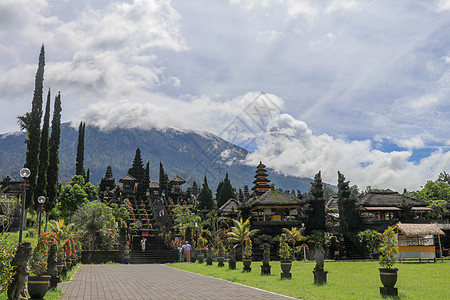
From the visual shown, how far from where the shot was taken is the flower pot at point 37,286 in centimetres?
1042

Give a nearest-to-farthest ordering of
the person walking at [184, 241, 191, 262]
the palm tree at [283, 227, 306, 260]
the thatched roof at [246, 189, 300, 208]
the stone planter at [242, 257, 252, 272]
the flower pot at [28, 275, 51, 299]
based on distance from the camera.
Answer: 1. the flower pot at [28, 275, 51, 299]
2. the stone planter at [242, 257, 252, 272]
3. the person walking at [184, 241, 191, 262]
4. the palm tree at [283, 227, 306, 260]
5. the thatched roof at [246, 189, 300, 208]

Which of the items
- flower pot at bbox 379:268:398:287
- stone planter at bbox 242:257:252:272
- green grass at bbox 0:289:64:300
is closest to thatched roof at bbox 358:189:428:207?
stone planter at bbox 242:257:252:272

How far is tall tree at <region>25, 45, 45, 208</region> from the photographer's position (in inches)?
1385

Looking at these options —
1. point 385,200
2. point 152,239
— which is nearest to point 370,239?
point 385,200

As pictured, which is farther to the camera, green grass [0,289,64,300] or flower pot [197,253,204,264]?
flower pot [197,253,204,264]

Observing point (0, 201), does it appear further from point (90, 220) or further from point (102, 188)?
point (102, 188)

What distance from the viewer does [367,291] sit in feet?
40.5

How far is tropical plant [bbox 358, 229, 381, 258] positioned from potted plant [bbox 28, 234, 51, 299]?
31.9 metres

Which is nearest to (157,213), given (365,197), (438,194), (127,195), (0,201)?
(127,195)

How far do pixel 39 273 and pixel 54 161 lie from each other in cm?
3237

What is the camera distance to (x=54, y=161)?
136ft

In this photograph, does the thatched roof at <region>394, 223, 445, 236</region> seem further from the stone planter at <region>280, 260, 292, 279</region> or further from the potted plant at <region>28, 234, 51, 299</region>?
the potted plant at <region>28, 234, 51, 299</region>

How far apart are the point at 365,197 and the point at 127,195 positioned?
115ft

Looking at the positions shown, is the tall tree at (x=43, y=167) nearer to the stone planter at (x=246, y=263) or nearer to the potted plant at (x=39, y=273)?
the stone planter at (x=246, y=263)
